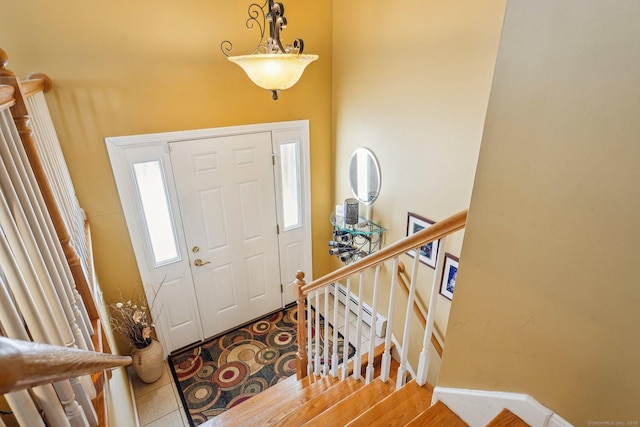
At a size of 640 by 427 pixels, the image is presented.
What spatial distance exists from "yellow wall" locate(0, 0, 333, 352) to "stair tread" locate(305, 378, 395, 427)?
82.6 inches

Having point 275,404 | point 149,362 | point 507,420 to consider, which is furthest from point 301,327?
point 507,420

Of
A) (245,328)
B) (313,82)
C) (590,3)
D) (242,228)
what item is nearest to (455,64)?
(313,82)

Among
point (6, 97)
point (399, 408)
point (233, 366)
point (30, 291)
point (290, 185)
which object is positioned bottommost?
point (233, 366)

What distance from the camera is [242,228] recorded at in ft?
11.1

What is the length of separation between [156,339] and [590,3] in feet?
12.0

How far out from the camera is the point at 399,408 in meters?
1.44

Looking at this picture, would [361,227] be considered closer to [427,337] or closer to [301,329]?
[301,329]

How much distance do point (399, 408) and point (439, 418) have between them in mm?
318

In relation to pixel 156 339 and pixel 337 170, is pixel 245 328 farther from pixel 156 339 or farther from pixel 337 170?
pixel 337 170

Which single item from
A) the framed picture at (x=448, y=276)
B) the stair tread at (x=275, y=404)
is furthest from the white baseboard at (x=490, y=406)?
the framed picture at (x=448, y=276)

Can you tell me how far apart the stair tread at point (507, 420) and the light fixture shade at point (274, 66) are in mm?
1723

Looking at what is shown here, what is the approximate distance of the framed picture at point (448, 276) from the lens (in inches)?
95.2

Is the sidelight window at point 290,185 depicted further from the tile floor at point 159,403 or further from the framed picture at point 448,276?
the tile floor at point 159,403

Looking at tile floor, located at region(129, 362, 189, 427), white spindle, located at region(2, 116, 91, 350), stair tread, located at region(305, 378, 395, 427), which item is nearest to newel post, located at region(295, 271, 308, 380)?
stair tread, located at region(305, 378, 395, 427)
